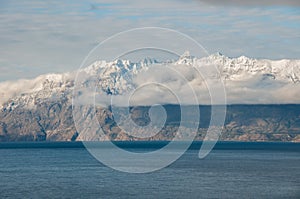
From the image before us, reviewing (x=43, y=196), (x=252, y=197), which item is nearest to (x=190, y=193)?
(x=252, y=197)

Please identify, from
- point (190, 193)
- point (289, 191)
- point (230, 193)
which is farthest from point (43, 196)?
point (289, 191)

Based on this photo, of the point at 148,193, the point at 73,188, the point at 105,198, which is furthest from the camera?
the point at 73,188

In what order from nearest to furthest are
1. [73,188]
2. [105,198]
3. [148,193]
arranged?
[105,198]
[148,193]
[73,188]

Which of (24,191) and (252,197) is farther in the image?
(24,191)

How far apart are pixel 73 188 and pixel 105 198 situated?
1046 inches

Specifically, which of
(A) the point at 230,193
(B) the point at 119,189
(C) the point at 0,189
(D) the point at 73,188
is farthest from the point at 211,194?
(C) the point at 0,189

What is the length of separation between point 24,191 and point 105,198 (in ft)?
96.4

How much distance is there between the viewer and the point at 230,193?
7126 inches

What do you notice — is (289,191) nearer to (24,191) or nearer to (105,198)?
(105,198)

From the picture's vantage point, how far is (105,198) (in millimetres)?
171250

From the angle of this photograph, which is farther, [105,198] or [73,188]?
[73,188]

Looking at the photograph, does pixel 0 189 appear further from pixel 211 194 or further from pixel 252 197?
pixel 252 197

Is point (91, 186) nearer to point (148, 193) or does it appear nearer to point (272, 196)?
point (148, 193)

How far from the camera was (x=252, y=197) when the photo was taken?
17338cm
